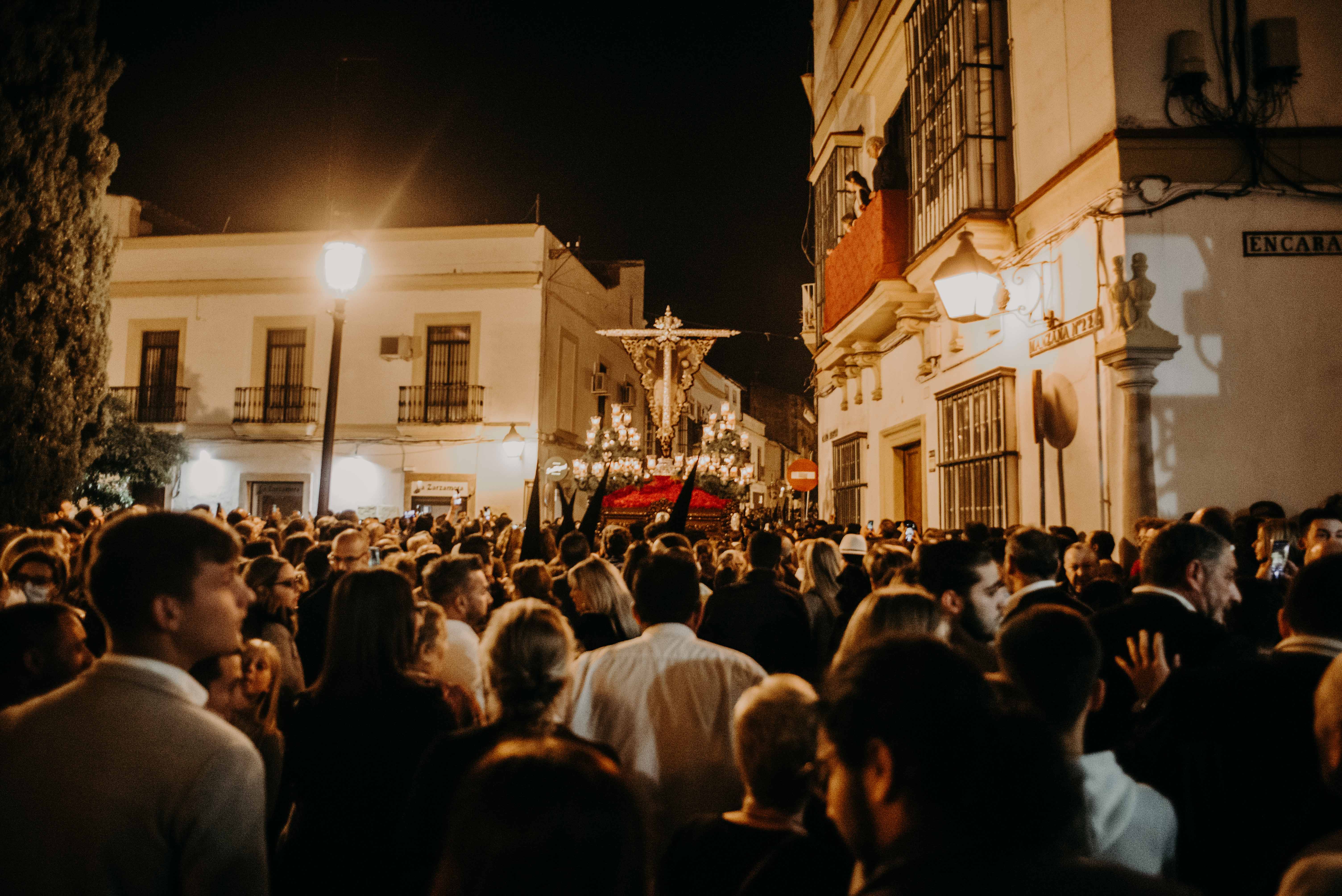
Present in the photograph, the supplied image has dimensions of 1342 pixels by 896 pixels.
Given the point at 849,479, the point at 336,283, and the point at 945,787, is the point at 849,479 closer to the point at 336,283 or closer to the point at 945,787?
the point at 336,283

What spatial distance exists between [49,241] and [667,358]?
14219mm

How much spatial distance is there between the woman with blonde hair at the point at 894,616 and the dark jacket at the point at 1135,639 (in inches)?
29.4

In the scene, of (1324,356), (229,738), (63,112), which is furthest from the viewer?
(63,112)

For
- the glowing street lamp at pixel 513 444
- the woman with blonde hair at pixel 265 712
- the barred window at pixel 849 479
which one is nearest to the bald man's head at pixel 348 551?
the woman with blonde hair at pixel 265 712

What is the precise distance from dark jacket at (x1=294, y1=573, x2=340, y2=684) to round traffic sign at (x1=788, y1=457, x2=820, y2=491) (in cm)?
1397

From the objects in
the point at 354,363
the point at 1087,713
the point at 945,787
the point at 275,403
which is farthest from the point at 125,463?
the point at 945,787

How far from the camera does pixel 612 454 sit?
77.7 ft

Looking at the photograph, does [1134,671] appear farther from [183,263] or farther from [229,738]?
[183,263]

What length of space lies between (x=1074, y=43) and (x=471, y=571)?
8228mm

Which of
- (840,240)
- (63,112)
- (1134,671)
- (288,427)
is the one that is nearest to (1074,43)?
(840,240)

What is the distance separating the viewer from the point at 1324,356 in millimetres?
8352

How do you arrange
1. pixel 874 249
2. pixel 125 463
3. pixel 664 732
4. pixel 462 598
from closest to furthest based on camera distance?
pixel 664 732 → pixel 462 598 → pixel 874 249 → pixel 125 463

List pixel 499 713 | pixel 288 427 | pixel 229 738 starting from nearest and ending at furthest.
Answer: pixel 229 738 → pixel 499 713 → pixel 288 427

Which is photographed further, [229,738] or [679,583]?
[679,583]
